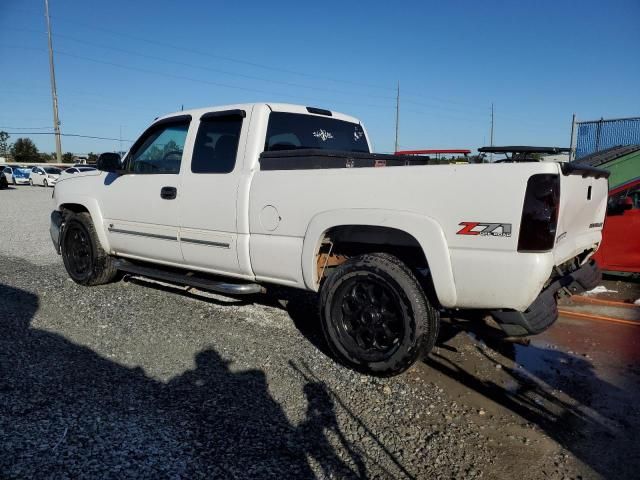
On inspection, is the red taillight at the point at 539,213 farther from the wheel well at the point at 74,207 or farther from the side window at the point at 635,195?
the wheel well at the point at 74,207

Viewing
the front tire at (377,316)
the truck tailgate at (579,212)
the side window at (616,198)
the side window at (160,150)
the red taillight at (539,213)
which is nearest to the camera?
the red taillight at (539,213)

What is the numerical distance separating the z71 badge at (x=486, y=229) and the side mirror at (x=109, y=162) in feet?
12.4

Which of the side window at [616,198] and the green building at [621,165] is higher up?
the green building at [621,165]

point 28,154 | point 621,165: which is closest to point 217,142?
point 621,165

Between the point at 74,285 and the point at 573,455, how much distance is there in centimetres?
551

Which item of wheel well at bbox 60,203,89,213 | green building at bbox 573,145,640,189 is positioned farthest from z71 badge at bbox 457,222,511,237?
wheel well at bbox 60,203,89,213

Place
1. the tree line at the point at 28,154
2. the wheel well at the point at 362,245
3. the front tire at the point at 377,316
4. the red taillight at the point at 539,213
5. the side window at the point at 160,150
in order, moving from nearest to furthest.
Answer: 1. the red taillight at the point at 539,213
2. the front tire at the point at 377,316
3. the wheel well at the point at 362,245
4. the side window at the point at 160,150
5. the tree line at the point at 28,154

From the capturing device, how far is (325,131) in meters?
5.04

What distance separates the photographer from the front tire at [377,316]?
3379mm

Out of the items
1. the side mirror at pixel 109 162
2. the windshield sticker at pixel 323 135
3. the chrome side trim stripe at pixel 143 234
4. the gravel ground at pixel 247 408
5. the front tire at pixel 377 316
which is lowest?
the gravel ground at pixel 247 408

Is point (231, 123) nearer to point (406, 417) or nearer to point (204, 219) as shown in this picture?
point (204, 219)

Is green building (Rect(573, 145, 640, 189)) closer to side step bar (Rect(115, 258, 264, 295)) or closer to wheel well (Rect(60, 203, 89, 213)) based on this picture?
side step bar (Rect(115, 258, 264, 295))

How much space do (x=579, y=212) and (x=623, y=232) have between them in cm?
331

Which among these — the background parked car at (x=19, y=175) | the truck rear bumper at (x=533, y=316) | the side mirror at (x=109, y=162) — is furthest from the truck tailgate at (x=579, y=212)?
the background parked car at (x=19, y=175)
